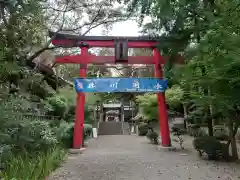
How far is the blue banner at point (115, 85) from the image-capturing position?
1250 centimetres

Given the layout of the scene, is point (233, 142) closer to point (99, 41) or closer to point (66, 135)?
point (66, 135)

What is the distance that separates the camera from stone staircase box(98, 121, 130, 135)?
26.9 m

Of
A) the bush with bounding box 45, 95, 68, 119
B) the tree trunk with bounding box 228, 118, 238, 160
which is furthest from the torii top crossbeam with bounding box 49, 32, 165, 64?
the tree trunk with bounding box 228, 118, 238, 160

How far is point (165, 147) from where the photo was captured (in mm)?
12641

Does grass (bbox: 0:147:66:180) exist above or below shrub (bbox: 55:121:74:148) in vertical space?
below

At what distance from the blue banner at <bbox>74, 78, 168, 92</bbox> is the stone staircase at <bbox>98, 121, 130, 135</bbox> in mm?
14493

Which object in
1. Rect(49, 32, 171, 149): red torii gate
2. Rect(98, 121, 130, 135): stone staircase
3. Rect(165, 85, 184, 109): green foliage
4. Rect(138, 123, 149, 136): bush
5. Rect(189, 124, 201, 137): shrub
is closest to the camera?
Rect(49, 32, 171, 149): red torii gate

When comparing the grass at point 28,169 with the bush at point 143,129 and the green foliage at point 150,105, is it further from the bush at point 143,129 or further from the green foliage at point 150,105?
the bush at point 143,129

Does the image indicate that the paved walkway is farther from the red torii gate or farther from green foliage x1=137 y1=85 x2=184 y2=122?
green foliage x1=137 y1=85 x2=184 y2=122

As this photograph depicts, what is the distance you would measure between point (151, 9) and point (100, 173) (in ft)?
14.6

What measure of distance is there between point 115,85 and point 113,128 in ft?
52.1

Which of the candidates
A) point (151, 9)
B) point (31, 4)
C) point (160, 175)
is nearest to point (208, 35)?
point (151, 9)

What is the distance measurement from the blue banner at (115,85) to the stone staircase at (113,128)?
47.5 ft

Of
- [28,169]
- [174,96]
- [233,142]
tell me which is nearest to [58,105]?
[174,96]
